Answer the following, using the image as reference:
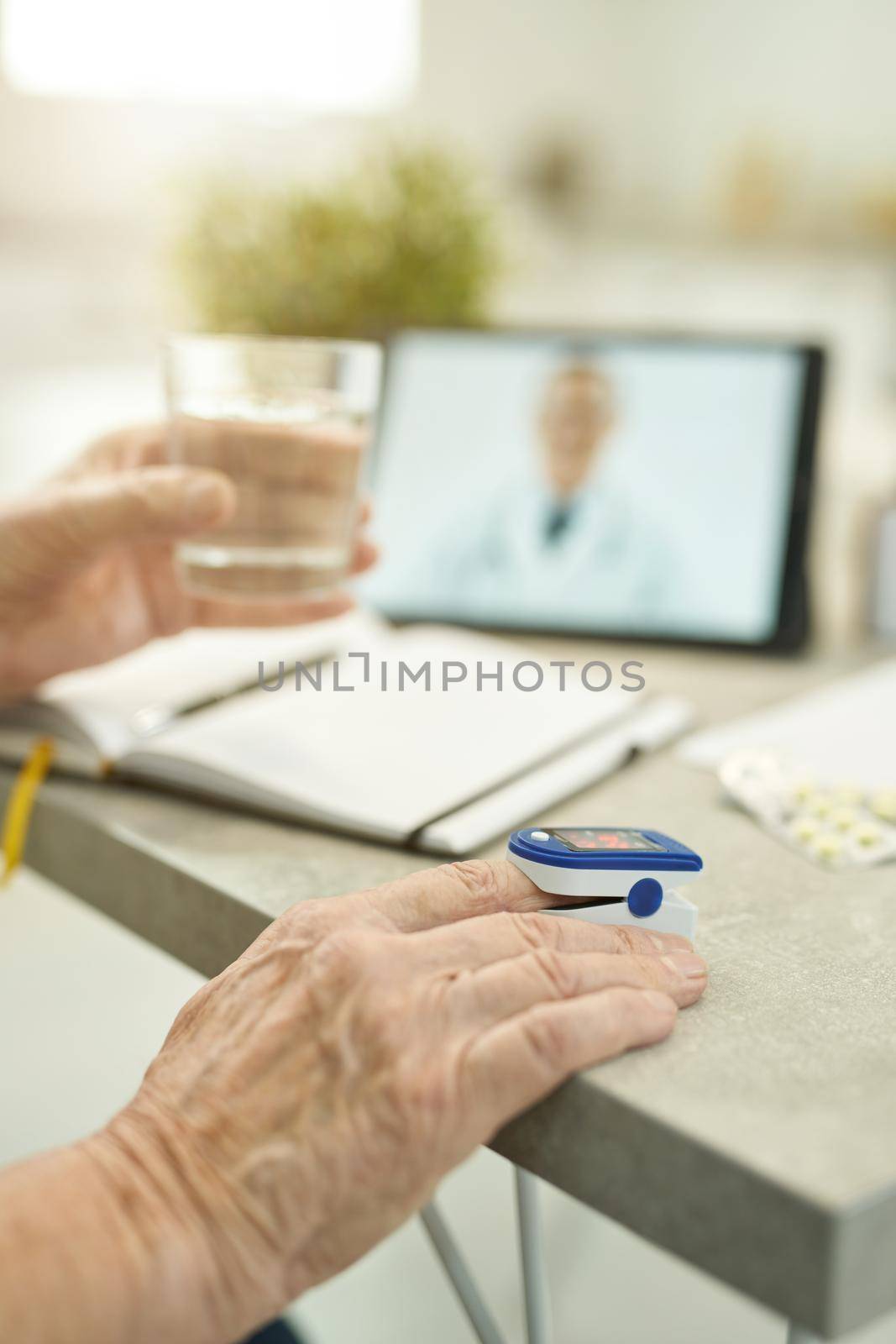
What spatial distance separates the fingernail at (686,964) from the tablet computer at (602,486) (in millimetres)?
552

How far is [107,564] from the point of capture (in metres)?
0.87

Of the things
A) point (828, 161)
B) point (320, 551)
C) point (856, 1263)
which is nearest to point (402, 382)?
point (320, 551)

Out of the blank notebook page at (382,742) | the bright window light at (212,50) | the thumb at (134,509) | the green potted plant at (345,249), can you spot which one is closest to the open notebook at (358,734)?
the blank notebook page at (382,742)

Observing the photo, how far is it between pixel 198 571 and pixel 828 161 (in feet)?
17.4

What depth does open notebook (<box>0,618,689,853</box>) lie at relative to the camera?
662mm

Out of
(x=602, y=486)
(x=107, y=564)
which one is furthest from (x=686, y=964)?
(x=602, y=486)

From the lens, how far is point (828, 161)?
5340 millimetres

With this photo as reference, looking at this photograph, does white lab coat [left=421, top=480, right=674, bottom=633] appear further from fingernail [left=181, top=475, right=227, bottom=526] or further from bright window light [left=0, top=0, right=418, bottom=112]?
bright window light [left=0, top=0, right=418, bottom=112]

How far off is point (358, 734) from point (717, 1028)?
34 centimetres

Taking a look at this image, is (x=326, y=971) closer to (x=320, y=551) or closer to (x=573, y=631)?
(x=320, y=551)

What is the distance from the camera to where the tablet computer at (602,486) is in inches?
40.3

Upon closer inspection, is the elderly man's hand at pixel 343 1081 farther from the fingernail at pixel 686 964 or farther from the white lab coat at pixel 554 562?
the white lab coat at pixel 554 562
